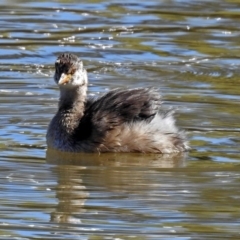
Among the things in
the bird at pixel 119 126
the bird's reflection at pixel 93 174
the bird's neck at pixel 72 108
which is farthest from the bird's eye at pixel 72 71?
the bird's reflection at pixel 93 174

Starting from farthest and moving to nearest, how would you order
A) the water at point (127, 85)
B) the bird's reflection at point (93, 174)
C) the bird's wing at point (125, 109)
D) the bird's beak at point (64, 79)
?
the bird's beak at point (64, 79) < the bird's wing at point (125, 109) < the bird's reflection at point (93, 174) < the water at point (127, 85)

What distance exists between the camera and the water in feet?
25.9

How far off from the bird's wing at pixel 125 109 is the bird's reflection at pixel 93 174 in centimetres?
27

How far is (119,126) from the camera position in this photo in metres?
10.2

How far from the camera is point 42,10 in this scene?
18.1 m

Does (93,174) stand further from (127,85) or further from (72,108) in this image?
(127,85)

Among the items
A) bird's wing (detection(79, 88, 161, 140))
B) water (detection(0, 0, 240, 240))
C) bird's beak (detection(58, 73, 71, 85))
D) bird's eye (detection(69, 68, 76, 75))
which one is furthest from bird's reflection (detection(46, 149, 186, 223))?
bird's eye (detection(69, 68, 76, 75))

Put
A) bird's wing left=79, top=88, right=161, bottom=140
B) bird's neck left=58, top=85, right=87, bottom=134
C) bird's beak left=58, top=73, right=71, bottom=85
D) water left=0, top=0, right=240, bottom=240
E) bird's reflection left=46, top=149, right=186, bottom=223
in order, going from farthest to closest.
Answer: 1. bird's neck left=58, top=85, right=87, bottom=134
2. bird's beak left=58, top=73, right=71, bottom=85
3. bird's wing left=79, top=88, right=161, bottom=140
4. bird's reflection left=46, top=149, right=186, bottom=223
5. water left=0, top=0, right=240, bottom=240

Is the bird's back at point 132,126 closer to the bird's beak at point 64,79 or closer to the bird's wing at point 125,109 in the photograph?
the bird's wing at point 125,109

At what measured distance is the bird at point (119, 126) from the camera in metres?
10.2

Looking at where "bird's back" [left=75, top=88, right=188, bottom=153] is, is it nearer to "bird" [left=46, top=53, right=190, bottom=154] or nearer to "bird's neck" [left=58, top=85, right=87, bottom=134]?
"bird" [left=46, top=53, right=190, bottom=154]

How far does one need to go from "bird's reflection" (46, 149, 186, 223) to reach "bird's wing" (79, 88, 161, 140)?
27cm

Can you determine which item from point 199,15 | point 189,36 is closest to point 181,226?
point 189,36

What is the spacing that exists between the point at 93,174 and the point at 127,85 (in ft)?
13.2
